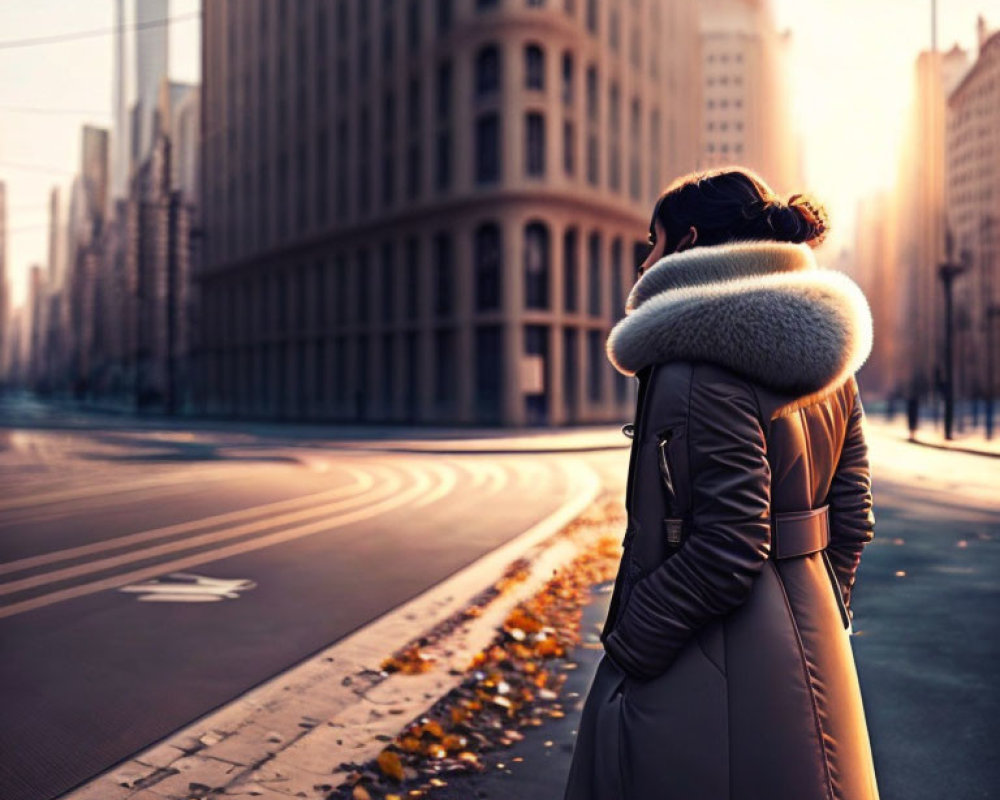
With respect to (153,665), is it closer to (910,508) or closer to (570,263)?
(910,508)

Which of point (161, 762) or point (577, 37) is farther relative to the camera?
point (577, 37)

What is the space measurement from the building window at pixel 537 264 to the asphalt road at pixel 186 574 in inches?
793

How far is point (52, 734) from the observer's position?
385cm

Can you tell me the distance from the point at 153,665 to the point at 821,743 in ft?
13.5

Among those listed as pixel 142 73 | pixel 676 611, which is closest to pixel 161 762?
pixel 676 611

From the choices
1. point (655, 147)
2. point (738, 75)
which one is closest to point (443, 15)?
point (655, 147)

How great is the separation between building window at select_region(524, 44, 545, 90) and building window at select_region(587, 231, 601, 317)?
7.06 metres

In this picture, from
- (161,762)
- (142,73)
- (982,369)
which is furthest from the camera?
(142,73)

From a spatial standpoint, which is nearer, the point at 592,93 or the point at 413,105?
the point at 592,93

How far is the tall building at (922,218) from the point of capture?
8194cm

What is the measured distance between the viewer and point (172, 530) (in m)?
9.65

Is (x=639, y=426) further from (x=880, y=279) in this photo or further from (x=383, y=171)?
(x=880, y=279)

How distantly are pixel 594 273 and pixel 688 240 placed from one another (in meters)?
38.7

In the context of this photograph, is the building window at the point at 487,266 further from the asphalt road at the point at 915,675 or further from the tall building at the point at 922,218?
the tall building at the point at 922,218
